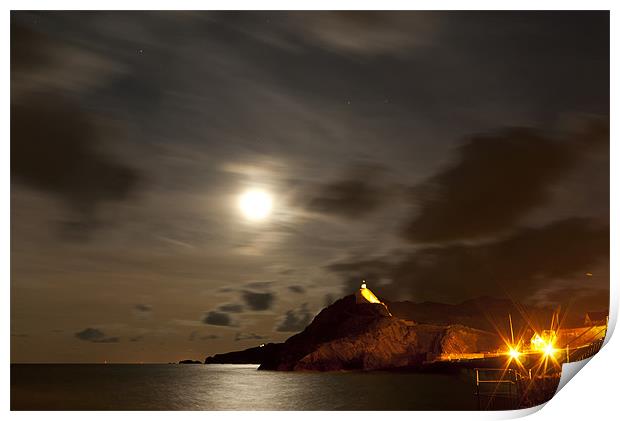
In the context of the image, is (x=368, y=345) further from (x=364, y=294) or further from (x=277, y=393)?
(x=364, y=294)

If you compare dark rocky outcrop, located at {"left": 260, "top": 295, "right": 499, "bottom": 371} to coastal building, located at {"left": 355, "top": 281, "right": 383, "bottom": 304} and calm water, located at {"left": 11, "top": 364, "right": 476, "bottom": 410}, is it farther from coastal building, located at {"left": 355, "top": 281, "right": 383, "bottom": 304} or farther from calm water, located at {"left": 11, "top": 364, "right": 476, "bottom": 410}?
coastal building, located at {"left": 355, "top": 281, "right": 383, "bottom": 304}

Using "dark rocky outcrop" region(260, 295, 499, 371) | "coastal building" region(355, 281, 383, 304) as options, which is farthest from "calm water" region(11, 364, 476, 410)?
"coastal building" region(355, 281, 383, 304)

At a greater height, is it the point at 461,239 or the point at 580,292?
the point at 461,239

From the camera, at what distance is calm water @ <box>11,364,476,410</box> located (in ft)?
48.7

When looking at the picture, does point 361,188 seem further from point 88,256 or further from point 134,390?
point 134,390

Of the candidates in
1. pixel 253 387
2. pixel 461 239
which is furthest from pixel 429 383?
pixel 461 239

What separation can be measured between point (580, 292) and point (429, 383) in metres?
13.0

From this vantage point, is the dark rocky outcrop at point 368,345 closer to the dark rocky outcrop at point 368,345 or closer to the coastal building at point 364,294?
the dark rocky outcrop at point 368,345

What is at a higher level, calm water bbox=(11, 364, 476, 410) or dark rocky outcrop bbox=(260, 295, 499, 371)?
dark rocky outcrop bbox=(260, 295, 499, 371)

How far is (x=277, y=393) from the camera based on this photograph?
16844mm

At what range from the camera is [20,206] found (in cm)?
550

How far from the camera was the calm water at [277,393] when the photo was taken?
1484 cm

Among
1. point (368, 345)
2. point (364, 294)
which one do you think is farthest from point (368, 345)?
point (364, 294)
